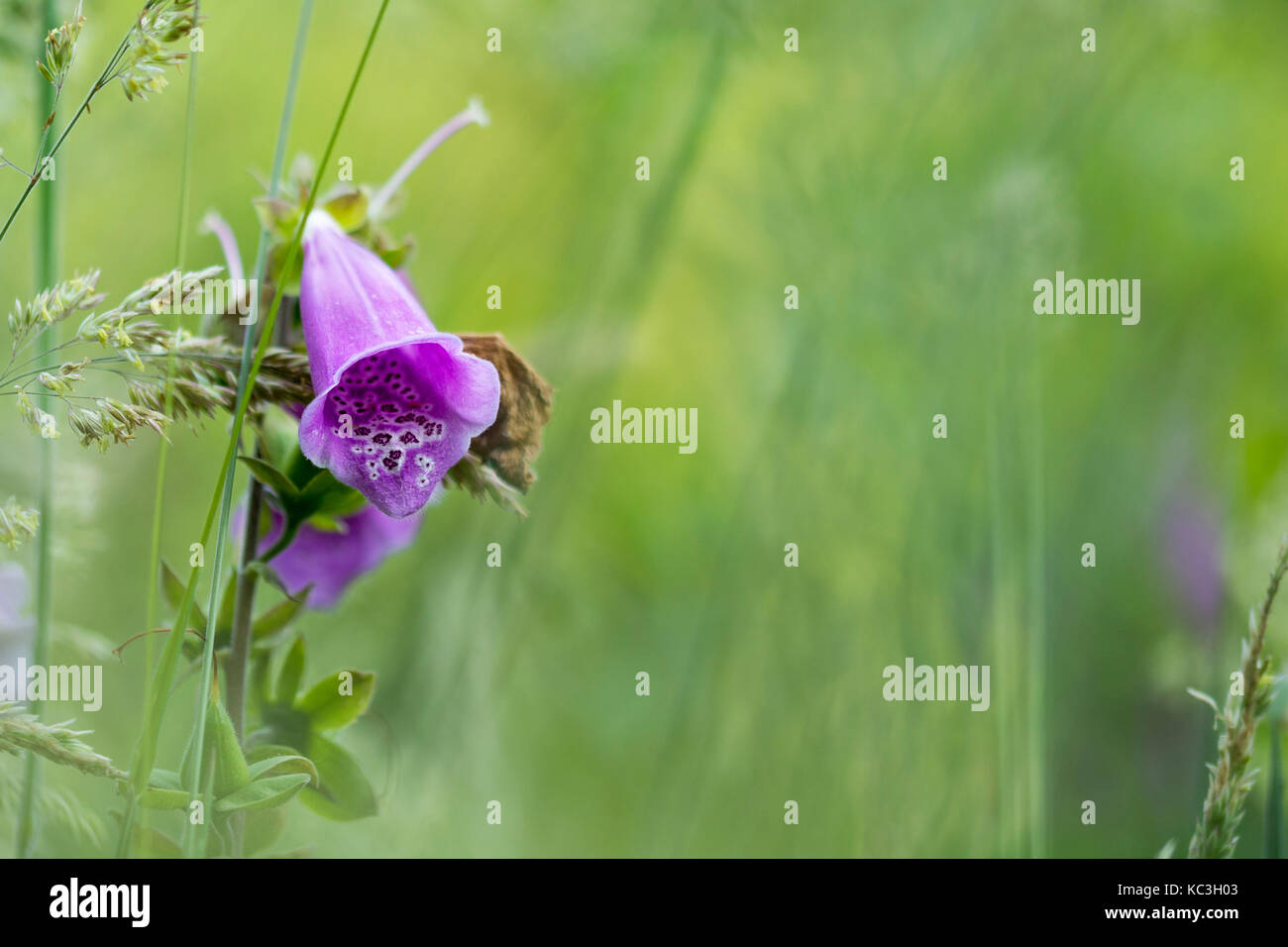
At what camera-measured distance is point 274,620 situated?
70cm

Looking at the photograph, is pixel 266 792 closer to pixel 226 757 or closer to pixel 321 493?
pixel 226 757

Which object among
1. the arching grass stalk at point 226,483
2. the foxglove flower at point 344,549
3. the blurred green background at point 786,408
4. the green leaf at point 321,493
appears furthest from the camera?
the blurred green background at point 786,408

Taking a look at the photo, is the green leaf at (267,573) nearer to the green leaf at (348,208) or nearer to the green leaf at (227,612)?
the green leaf at (227,612)

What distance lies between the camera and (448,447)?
2.24 ft

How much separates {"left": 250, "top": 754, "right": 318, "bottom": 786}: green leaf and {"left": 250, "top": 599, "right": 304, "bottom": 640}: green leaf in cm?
9

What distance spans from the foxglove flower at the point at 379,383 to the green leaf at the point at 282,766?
0.16 metres

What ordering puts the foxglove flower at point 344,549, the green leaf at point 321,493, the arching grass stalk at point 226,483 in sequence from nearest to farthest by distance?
the arching grass stalk at point 226,483
the green leaf at point 321,493
the foxglove flower at point 344,549

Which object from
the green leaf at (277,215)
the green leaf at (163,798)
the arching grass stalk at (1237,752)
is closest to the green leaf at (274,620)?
the green leaf at (163,798)

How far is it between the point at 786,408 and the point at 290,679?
3.42 feet

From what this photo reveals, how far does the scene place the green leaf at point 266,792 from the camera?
615mm

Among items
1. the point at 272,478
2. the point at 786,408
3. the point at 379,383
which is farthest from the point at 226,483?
the point at 786,408
